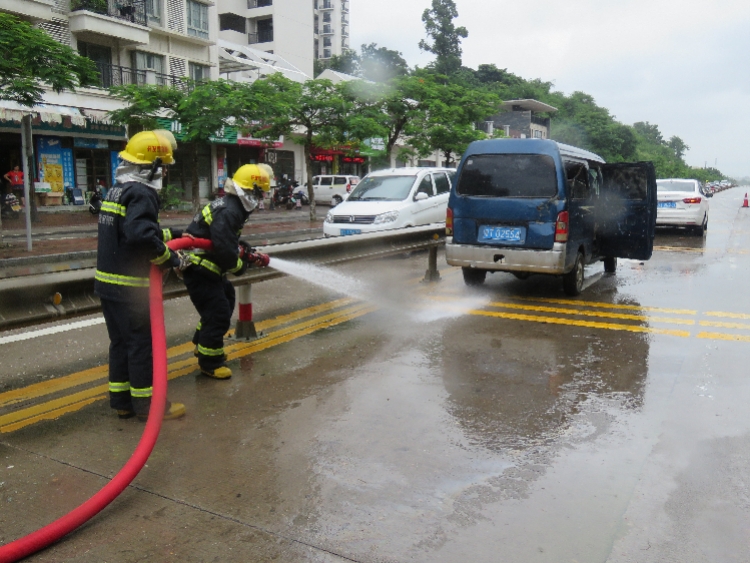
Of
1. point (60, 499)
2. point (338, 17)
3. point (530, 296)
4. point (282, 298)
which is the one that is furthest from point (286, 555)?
point (338, 17)

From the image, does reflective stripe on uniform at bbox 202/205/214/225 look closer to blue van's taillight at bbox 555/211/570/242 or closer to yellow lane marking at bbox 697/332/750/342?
blue van's taillight at bbox 555/211/570/242

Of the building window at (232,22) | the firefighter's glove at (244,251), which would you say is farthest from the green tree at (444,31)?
the firefighter's glove at (244,251)

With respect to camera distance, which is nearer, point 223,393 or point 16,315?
point 16,315

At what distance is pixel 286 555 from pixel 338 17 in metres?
108

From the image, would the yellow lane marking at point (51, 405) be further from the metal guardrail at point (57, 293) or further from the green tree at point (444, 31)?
the green tree at point (444, 31)

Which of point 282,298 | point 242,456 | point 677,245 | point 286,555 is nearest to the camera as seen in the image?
point 286,555

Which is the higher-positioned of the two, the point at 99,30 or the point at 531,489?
the point at 99,30

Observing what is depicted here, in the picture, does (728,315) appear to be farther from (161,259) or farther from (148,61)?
(148,61)

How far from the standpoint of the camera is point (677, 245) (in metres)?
14.9

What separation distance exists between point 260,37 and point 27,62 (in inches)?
1666

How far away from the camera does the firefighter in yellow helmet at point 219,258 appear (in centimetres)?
486

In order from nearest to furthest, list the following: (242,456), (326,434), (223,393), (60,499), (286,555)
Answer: (286,555) → (60,499) → (242,456) → (326,434) → (223,393)

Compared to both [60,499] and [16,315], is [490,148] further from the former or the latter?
[60,499]

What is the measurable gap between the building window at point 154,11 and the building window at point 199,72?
8.50 ft
